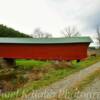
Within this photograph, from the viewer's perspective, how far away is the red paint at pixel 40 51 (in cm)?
2844

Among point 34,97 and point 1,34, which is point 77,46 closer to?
point 1,34

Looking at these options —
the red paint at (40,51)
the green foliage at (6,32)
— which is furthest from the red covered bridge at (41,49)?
the green foliage at (6,32)

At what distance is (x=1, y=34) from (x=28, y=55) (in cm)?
1368

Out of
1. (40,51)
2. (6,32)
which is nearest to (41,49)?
(40,51)

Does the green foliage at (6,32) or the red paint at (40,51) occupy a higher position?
the green foliage at (6,32)

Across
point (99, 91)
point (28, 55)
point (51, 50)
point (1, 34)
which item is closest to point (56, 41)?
point (51, 50)

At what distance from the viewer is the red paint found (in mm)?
28438

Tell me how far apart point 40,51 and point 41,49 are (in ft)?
0.77

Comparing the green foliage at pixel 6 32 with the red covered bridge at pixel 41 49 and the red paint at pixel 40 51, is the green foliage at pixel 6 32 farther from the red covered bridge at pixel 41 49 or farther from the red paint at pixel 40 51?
the red paint at pixel 40 51

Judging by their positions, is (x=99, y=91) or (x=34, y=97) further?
(x=99, y=91)

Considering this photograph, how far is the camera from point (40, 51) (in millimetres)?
28531

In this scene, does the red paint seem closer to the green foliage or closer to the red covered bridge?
the red covered bridge

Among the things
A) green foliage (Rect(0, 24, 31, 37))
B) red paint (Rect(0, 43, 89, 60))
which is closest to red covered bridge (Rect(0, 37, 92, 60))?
red paint (Rect(0, 43, 89, 60))

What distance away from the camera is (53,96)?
9867mm
